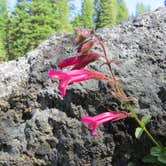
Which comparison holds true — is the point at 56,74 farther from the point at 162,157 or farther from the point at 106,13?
the point at 106,13

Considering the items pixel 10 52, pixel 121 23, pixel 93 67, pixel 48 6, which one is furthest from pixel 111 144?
pixel 10 52

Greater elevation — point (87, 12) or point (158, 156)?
point (87, 12)

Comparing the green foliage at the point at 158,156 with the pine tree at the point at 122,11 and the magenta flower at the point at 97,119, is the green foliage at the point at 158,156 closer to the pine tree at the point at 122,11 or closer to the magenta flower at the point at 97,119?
the magenta flower at the point at 97,119

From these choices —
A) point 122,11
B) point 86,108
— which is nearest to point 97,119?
point 86,108

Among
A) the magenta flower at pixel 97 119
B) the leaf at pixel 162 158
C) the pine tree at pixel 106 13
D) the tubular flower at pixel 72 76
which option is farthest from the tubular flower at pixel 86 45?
the pine tree at pixel 106 13

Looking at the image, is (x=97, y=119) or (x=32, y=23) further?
(x=32, y=23)

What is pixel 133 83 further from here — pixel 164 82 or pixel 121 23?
pixel 121 23

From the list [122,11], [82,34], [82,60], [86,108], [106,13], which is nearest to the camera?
[82,34]

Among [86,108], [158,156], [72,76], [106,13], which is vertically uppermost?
[106,13]

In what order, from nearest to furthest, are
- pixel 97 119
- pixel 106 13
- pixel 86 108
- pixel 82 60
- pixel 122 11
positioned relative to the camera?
1. pixel 82 60
2. pixel 97 119
3. pixel 86 108
4. pixel 106 13
5. pixel 122 11
